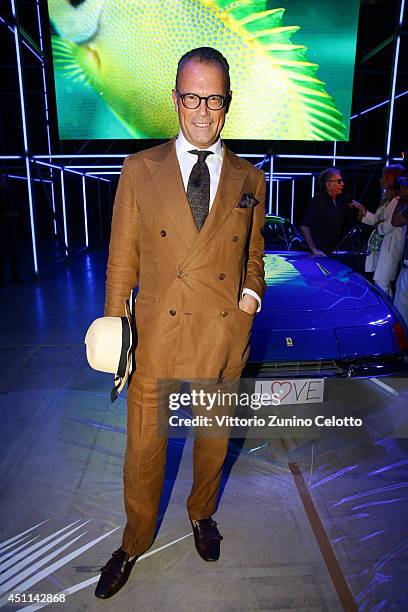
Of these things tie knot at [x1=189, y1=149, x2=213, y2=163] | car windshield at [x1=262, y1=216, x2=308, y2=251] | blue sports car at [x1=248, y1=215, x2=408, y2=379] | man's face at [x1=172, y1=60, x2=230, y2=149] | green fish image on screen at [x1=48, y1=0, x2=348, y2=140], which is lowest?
blue sports car at [x1=248, y1=215, x2=408, y2=379]

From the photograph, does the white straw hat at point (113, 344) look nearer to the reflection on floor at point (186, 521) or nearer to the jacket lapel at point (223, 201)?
the jacket lapel at point (223, 201)

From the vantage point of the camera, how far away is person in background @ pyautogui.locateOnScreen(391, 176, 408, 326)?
3678 millimetres

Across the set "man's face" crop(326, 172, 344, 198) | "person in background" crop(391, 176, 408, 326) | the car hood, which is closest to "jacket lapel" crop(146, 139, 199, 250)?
the car hood

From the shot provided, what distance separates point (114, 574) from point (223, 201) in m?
1.48

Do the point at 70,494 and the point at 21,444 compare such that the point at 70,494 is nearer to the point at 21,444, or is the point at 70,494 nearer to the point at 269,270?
the point at 21,444

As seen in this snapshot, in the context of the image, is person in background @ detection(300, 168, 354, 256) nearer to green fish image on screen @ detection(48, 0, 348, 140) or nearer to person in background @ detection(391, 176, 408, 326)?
person in background @ detection(391, 176, 408, 326)

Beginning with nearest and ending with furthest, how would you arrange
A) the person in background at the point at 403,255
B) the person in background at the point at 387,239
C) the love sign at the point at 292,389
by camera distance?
the love sign at the point at 292,389, the person in background at the point at 403,255, the person in background at the point at 387,239


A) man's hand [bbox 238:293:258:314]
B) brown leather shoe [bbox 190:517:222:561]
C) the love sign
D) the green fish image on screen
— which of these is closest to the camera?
man's hand [bbox 238:293:258:314]

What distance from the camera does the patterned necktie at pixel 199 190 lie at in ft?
5.00

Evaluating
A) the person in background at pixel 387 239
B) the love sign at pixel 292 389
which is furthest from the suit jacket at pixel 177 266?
the person in background at pixel 387 239

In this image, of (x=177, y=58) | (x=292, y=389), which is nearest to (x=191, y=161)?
(x=292, y=389)

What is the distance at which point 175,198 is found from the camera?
4.83 ft

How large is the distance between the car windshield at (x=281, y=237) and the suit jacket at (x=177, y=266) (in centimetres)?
277

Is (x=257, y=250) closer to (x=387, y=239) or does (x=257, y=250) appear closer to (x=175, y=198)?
(x=175, y=198)
